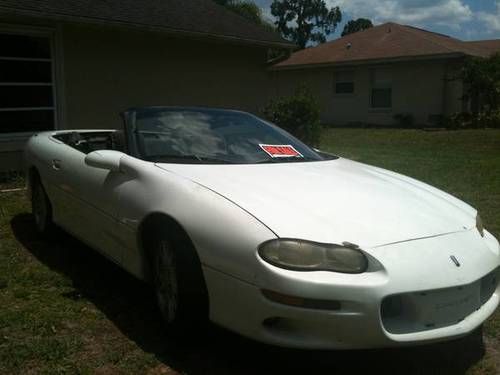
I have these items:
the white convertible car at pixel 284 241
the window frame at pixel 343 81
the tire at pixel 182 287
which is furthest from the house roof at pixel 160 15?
the window frame at pixel 343 81

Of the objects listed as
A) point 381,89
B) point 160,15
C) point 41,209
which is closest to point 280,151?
point 41,209

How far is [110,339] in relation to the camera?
10.9 ft

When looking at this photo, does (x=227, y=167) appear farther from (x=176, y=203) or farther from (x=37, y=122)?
(x=37, y=122)

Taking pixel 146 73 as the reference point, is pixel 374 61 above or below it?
above

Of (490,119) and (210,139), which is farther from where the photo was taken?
(490,119)

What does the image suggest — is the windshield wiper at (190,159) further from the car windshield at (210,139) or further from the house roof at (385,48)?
the house roof at (385,48)

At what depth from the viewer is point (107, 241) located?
3.86 meters

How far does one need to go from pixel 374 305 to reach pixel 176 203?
1.15m

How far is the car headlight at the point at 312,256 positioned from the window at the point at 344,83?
813 inches

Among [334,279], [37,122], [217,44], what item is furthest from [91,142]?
[217,44]

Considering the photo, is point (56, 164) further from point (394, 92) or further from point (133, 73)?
point (394, 92)

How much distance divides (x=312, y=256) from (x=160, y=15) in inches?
342

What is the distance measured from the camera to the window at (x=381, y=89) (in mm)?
21836

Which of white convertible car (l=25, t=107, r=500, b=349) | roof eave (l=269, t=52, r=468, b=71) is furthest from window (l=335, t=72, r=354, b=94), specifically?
white convertible car (l=25, t=107, r=500, b=349)
